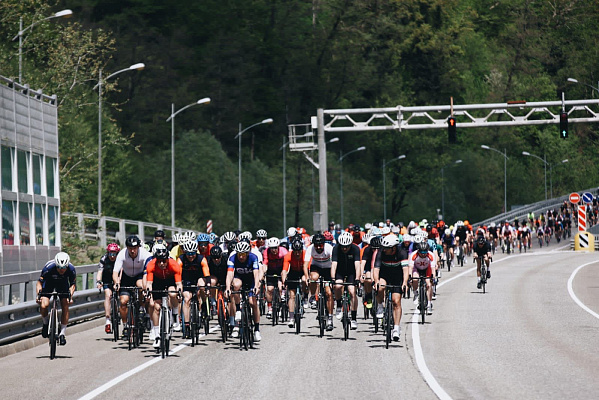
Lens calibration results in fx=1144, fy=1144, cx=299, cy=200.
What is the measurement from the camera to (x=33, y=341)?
63.7 feet

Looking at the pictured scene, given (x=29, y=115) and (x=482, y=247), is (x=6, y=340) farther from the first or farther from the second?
(x=482, y=247)

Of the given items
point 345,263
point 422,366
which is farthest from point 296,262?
point 422,366

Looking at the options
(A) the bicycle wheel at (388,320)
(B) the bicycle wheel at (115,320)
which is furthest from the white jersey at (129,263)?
(A) the bicycle wheel at (388,320)

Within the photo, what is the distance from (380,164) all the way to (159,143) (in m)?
26.9

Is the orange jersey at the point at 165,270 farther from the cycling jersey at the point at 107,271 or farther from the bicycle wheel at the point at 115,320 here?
the cycling jersey at the point at 107,271

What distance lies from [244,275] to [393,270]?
248cm

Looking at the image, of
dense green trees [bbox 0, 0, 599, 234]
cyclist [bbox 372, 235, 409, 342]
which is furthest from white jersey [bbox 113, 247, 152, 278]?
dense green trees [bbox 0, 0, 599, 234]

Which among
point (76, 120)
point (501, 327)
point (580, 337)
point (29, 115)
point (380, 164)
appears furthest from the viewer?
point (380, 164)

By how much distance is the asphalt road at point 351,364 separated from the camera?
Result: 507 inches

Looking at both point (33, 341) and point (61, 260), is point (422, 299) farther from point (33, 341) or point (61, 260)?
point (61, 260)

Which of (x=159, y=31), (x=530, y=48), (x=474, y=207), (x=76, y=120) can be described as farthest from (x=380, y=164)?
(x=76, y=120)

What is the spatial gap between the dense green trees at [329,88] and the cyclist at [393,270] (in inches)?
1648

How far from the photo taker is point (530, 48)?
113m

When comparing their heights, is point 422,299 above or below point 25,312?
below
